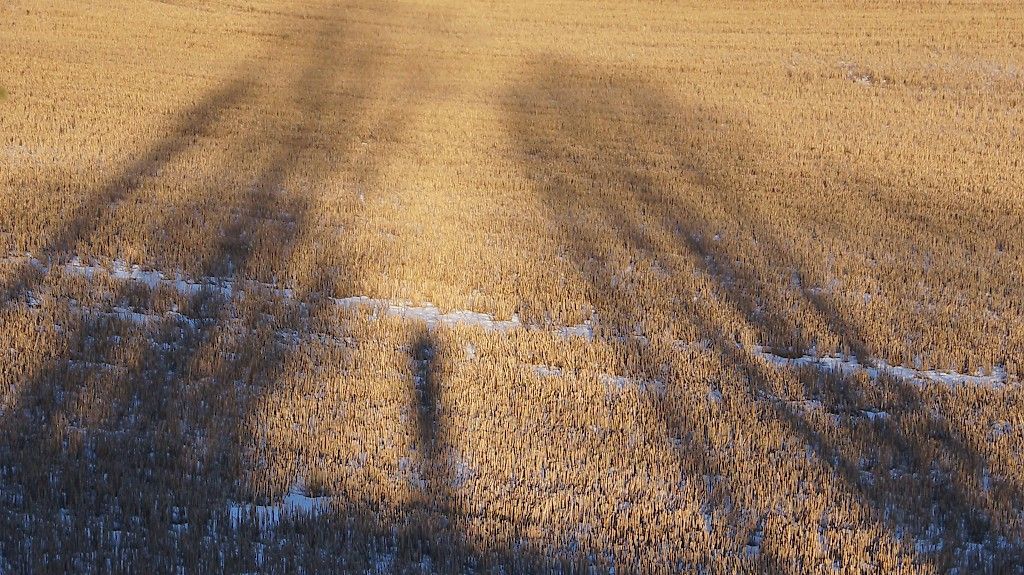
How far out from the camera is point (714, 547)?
15.2 feet

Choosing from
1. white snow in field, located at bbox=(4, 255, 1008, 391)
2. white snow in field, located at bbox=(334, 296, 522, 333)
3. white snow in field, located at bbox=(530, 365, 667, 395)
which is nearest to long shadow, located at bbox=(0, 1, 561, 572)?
white snow in field, located at bbox=(4, 255, 1008, 391)

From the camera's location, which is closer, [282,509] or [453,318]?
[282,509]

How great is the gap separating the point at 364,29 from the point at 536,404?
55.4 ft

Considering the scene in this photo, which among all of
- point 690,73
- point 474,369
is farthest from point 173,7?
point 474,369

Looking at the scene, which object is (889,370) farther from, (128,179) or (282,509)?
(128,179)

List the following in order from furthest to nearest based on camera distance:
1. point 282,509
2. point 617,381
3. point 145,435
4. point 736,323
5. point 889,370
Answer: point 736,323
point 889,370
point 617,381
point 145,435
point 282,509

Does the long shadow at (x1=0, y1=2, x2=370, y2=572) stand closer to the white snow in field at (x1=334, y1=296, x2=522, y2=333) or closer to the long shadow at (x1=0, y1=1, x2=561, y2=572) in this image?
the long shadow at (x1=0, y1=1, x2=561, y2=572)

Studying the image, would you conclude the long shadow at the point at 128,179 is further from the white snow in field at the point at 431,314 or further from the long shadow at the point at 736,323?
the long shadow at the point at 736,323

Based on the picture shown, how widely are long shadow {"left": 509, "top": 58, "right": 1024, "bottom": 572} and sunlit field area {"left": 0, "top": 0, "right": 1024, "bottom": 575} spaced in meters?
0.04

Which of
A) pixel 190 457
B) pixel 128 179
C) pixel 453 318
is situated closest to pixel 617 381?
pixel 453 318

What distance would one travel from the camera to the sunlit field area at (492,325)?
4641mm

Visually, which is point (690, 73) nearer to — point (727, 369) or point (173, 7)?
point (173, 7)

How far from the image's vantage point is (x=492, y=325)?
24.6 ft

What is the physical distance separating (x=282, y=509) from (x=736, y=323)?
435cm
